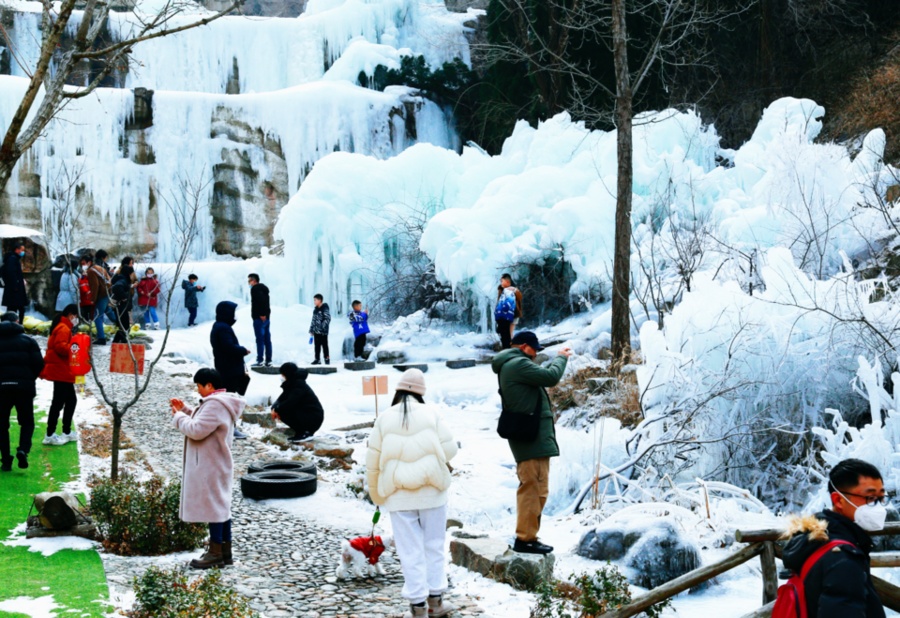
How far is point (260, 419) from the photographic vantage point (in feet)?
42.5

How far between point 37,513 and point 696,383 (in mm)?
6095

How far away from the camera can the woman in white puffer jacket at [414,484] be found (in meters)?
5.23

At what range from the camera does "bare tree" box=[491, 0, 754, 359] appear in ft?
39.7

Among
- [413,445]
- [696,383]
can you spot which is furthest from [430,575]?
[696,383]

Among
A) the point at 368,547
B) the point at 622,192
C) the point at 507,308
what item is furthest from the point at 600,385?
the point at 368,547

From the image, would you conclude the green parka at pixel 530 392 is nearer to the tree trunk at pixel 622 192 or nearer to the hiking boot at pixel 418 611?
the hiking boot at pixel 418 611

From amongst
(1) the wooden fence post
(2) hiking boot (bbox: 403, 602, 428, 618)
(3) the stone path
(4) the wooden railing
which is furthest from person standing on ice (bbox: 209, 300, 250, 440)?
(1) the wooden fence post

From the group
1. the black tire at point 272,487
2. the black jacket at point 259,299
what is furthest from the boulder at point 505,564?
the black jacket at point 259,299

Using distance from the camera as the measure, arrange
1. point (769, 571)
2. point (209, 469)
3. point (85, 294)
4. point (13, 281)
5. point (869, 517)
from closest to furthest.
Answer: point (869, 517) → point (769, 571) → point (209, 469) → point (85, 294) → point (13, 281)

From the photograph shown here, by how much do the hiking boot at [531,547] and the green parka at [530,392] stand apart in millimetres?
594

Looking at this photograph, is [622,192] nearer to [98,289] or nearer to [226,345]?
[226,345]

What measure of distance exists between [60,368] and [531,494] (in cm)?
571

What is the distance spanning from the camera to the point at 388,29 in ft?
107

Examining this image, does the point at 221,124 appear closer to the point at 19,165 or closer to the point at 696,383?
the point at 19,165
